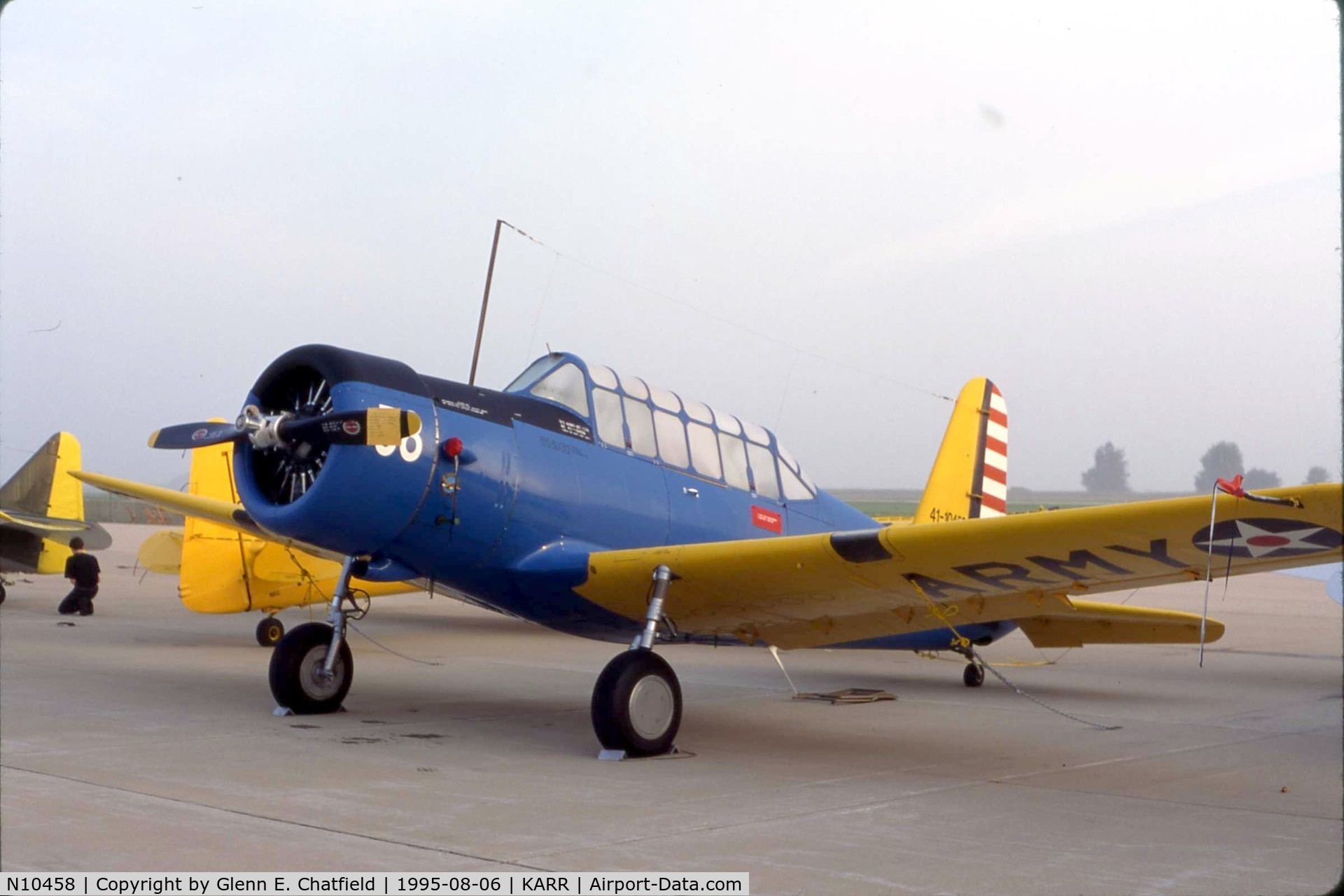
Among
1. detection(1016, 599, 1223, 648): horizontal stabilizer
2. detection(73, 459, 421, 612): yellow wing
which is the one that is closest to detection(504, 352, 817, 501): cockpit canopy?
detection(1016, 599, 1223, 648): horizontal stabilizer

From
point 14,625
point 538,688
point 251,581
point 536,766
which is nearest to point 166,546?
point 14,625

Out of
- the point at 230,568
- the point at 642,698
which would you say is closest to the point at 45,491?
the point at 230,568

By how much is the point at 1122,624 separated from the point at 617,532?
474 centimetres

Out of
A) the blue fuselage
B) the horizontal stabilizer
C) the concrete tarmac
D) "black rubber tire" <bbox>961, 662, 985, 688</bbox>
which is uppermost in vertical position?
the blue fuselage

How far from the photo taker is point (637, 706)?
270 inches

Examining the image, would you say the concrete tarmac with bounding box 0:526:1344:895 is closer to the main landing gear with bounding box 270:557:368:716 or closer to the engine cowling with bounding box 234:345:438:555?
the main landing gear with bounding box 270:557:368:716

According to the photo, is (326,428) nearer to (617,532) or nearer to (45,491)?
(617,532)

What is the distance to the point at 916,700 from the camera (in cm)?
1022

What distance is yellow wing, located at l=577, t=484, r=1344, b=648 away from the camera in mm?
5605

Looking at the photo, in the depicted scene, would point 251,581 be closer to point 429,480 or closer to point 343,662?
point 343,662

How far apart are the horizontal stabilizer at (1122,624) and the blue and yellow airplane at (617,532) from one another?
6.93 feet

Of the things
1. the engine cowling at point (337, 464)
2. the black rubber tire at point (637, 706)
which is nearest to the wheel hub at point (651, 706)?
the black rubber tire at point (637, 706)

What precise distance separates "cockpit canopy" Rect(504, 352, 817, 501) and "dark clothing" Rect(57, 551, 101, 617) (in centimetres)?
1193

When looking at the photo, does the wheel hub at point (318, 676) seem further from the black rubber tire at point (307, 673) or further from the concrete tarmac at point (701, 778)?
the concrete tarmac at point (701, 778)
